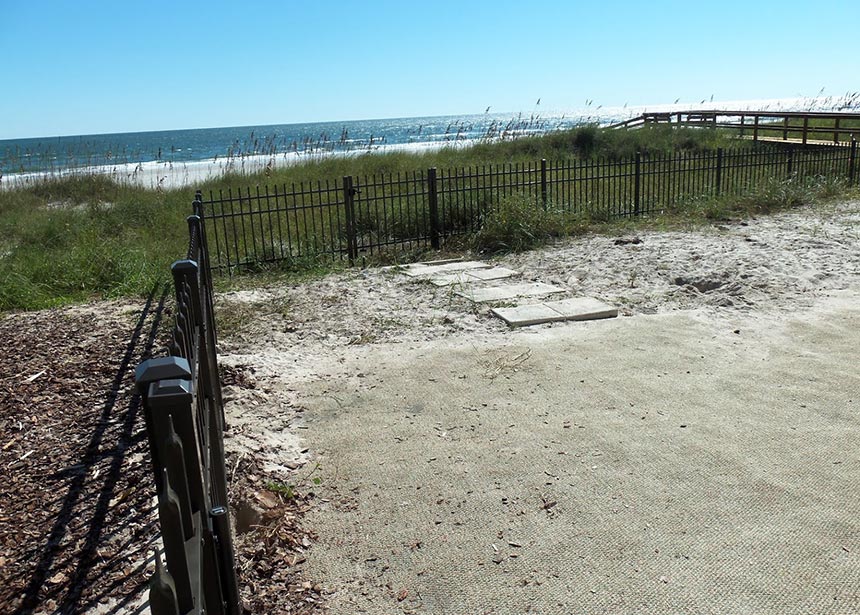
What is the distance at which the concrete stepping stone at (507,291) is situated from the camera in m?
7.40

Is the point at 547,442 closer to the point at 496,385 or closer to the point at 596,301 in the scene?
the point at 496,385

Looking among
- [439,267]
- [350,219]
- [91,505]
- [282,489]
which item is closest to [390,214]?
[350,219]

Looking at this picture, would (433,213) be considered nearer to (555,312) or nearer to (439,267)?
(439,267)

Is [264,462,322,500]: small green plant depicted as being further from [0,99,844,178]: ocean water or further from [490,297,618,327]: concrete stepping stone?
[0,99,844,178]: ocean water

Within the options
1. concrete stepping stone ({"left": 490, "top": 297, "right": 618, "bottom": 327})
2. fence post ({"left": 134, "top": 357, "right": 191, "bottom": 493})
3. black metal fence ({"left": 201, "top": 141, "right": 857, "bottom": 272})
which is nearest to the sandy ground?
concrete stepping stone ({"left": 490, "top": 297, "right": 618, "bottom": 327})

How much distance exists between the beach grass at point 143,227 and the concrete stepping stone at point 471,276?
4.78 ft

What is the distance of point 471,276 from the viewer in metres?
8.52

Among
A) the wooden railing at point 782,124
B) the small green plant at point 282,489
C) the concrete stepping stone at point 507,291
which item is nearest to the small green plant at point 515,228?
the concrete stepping stone at point 507,291

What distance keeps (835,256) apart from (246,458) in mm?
7291

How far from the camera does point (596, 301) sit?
709 centimetres

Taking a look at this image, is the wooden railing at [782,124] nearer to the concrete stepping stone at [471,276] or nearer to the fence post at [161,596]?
the concrete stepping stone at [471,276]

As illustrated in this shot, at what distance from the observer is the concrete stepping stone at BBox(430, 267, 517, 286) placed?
8.23 meters

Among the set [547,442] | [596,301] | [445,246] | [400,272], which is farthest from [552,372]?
[445,246]

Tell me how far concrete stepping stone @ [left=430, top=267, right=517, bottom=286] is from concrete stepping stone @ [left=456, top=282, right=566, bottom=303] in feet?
1.26
